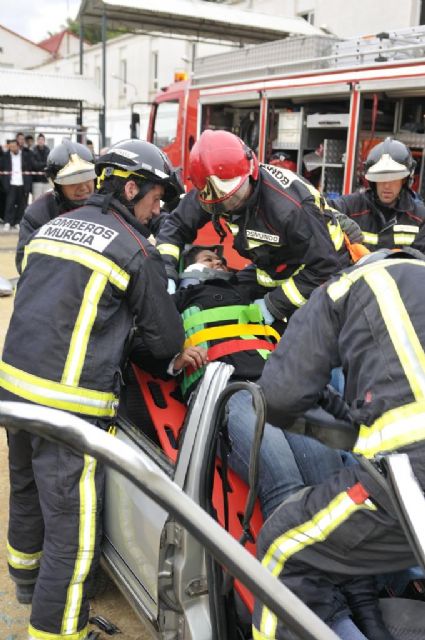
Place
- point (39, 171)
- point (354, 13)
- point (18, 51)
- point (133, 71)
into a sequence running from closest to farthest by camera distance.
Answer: point (39, 171) < point (354, 13) < point (133, 71) < point (18, 51)

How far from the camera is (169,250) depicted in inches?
146

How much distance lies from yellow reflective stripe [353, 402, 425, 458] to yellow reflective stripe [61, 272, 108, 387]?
104 centimetres

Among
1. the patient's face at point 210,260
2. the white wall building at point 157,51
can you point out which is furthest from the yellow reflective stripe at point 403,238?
the white wall building at point 157,51

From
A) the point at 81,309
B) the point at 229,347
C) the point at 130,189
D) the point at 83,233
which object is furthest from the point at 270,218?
the point at 81,309

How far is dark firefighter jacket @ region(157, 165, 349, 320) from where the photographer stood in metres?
3.04

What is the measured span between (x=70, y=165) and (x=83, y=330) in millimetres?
1937

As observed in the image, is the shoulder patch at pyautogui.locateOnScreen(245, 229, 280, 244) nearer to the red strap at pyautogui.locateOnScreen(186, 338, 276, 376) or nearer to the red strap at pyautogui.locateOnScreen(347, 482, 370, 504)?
the red strap at pyautogui.locateOnScreen(186, 338, 276, 376)

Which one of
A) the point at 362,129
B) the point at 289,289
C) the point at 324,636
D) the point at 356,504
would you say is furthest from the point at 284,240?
the point at 362,129

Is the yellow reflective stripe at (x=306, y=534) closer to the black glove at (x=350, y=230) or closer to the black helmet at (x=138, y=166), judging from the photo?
the black helmet at (x=138, y=166)

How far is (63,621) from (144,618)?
1.17 feet

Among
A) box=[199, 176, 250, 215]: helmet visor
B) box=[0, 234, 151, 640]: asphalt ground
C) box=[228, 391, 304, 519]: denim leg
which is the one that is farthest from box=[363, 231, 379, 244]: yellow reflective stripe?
box=[0, 234, 151, 640]: asphalt ground

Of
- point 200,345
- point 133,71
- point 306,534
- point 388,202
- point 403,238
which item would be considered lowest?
point 306,534

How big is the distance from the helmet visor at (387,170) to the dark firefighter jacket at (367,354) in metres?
2.92

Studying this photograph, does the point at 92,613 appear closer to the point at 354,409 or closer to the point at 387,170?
the point at 354,409
